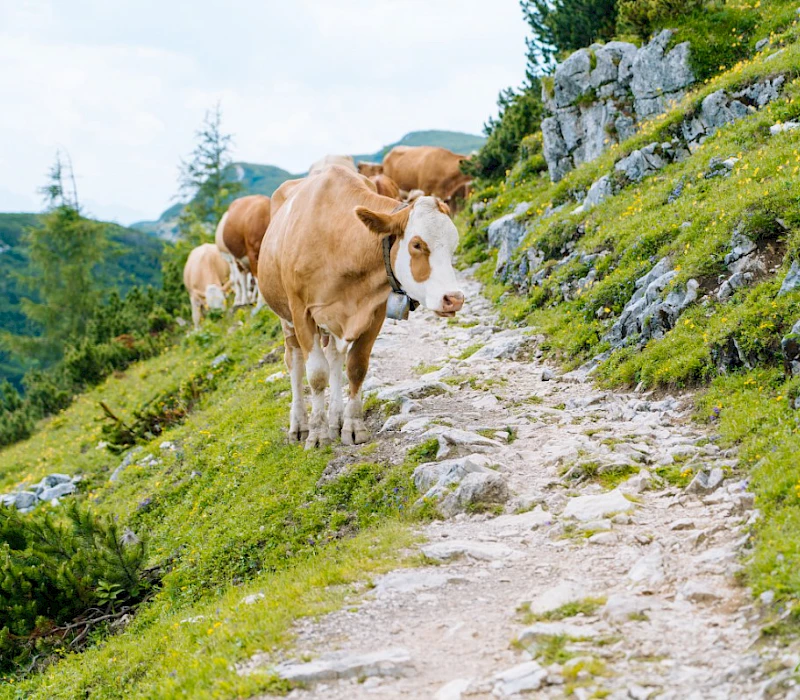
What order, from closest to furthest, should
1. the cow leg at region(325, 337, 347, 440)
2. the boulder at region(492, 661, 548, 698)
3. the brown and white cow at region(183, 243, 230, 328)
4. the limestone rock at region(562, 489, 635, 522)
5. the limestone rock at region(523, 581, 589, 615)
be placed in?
the boulder at region(492, 661, 548, 698) < the limestone rock at region(523, 581, 589, 615) < the limestone rock at region(562, 489, 635, 522) < the cow leg at region(325, 337, 347, 440) < the brown and white cow at region(183, 243, 230, 328)

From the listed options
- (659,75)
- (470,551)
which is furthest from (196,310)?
(470,551)

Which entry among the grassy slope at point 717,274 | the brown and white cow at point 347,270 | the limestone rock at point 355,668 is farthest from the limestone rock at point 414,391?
the limestone rock at point 355,668

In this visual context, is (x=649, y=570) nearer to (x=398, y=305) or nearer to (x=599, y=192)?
(x=398, y=305)

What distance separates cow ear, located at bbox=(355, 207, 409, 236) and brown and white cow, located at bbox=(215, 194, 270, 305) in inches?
433

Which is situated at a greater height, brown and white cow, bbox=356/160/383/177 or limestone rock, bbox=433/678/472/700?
brown and white cow, bbox=356/160/383/177

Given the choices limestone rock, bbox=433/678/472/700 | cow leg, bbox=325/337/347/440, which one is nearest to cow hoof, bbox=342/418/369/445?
cow leg, bbox=325/337/347/440

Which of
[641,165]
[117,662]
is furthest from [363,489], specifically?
[641,165]

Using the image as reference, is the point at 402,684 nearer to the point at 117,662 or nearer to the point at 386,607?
the point at 386,607

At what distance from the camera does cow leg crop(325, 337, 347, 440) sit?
987 cm

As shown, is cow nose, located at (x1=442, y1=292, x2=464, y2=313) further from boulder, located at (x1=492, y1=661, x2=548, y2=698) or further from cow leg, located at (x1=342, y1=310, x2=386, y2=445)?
boulder, located at (x1=492, y1=661, x2=548, y2=698)

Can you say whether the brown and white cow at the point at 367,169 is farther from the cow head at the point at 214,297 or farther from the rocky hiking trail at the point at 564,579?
the rocky hiking trail at the point at 564,579

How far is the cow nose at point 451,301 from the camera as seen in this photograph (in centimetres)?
807

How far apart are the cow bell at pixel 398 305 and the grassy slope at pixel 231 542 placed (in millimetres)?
1701

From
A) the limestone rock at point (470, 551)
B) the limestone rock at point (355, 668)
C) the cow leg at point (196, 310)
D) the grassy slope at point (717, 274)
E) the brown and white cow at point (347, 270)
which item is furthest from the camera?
the cow leg at point (196, 310)
